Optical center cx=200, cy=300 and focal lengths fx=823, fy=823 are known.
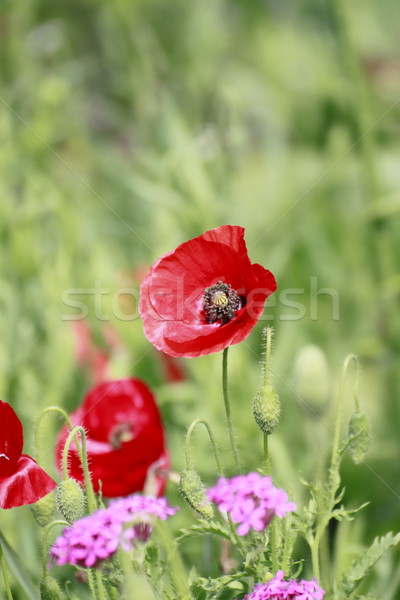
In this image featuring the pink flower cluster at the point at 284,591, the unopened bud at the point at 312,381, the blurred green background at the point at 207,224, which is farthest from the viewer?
the blurred green background at the point at 207,224

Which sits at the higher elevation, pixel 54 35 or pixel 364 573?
pixel 54 35

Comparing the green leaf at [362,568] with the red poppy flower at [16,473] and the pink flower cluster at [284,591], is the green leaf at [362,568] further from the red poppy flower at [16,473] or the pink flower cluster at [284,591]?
the red poppy flower at [16,473]

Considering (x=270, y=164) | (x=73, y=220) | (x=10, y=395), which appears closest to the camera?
(x=10, y=395)

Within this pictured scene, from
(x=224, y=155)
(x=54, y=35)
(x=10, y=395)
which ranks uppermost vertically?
(x=54, y=35)

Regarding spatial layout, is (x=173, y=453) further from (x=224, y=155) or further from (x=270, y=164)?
(x=270, y=164)

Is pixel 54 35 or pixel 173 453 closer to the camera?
pixel 173 453

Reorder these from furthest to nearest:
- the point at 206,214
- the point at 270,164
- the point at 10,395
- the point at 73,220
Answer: the point at 270,164, the point at 73,220, the point at 206,214, the point at 10,395

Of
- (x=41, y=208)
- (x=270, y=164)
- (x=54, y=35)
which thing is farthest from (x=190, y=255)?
(x=54, y=35)

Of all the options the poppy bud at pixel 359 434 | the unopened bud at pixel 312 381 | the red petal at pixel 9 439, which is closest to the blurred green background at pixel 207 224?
the unopened bud at pixel 312 381
